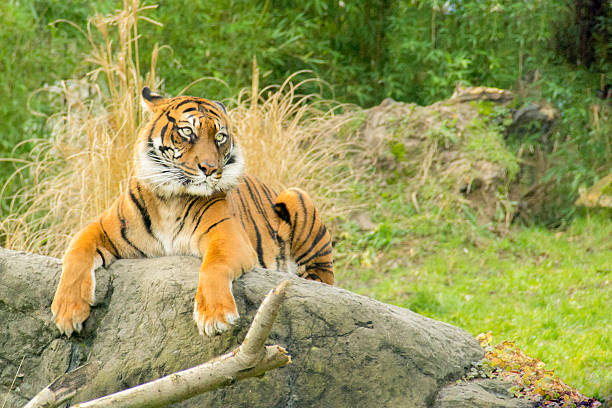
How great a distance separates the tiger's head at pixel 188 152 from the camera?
128 inches

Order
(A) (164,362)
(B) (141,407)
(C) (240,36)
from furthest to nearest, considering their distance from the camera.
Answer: (C) (240,36) < (A) (164,362) < (B) (141,407)

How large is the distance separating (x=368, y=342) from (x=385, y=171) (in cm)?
509

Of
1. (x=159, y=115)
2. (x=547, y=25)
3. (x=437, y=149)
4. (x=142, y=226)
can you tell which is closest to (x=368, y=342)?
(x=142, y=226)

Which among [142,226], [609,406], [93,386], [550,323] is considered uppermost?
[142,226]

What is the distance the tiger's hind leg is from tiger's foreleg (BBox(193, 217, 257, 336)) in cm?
78

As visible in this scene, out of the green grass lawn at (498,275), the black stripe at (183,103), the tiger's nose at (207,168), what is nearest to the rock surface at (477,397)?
the green grass lawn at (498,275)

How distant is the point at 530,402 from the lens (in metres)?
3.16

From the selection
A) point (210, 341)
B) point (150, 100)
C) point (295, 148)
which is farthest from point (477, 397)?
point (295, 148)

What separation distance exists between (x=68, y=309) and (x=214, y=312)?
2.43 ft

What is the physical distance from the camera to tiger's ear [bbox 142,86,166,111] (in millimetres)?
3529

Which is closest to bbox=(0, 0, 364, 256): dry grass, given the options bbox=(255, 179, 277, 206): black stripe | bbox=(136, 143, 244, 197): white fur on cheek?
bbox=(255, 179, 277, 206): black stripe

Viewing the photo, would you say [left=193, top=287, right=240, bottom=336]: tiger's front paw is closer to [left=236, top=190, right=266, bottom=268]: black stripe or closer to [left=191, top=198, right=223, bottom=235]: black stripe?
[left=191, top=198, right=223, bottom=235]: black stripe

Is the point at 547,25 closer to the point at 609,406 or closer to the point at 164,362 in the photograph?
the point at 609,406

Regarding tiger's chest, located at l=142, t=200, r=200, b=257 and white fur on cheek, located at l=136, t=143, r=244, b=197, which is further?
tiger's chest, located at l=142, t=200, r=200, b=257
